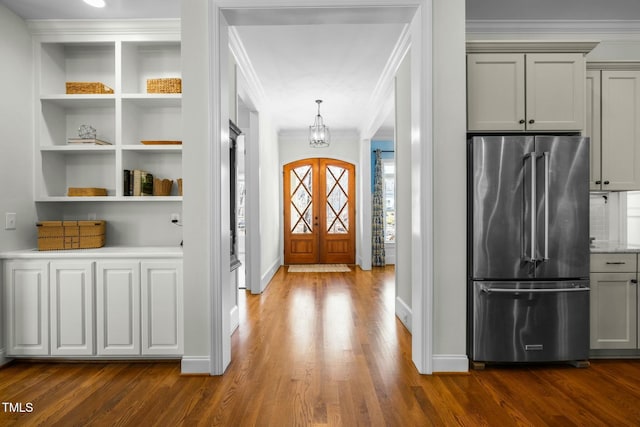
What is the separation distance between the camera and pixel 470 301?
8.94 feet

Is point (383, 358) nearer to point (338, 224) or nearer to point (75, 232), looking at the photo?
point (75, 232)

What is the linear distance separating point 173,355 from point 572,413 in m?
2.73

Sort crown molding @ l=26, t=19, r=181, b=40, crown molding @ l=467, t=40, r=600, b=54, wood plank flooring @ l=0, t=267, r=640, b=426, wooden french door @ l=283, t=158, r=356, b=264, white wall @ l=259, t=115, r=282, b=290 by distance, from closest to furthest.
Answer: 1. wood plank flooring @ l=0, t=267, r=640, b=426
2. crown molding @ l=467, t=40, r=600, b=54
3. crown molding @ l=26, t=19, r=181, b=40
4. white wall @ l=259, t=115, r=282, b=290
5. wooden french door @ l=283, t=158, r=356, b=264

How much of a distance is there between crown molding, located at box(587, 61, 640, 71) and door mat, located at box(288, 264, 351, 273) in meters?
5.25

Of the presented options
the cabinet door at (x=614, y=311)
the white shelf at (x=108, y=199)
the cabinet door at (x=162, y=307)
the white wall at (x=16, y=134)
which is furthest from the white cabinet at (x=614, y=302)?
the white wall at (x=16, y=134)

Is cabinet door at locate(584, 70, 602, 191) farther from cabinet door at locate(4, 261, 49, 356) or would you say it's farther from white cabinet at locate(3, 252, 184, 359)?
cabinet door at locate(4, 261, 49, 356)

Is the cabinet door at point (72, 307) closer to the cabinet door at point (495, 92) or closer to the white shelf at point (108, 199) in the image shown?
the white shelf at point (108, 199)

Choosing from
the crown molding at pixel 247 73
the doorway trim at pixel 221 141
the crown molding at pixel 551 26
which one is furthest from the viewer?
the crown molding at pixel 247 73

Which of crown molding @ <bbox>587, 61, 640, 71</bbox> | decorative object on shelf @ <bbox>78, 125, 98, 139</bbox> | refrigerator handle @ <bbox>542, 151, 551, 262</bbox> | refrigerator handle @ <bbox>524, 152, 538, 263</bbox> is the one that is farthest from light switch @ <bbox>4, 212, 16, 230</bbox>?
crown molding @ <bbox>587, 61, 640, 71</bbox>

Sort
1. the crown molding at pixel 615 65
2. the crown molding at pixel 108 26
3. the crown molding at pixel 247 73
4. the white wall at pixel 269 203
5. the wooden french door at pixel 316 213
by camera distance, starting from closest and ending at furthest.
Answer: the crown molding at pixel 615 65, the crown molding at pixel 108 26, the crown molding at pixel 247 73, the white wall at pixel 269 203, the wooden french door at pixel 316 213

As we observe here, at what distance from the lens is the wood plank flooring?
6.87ft

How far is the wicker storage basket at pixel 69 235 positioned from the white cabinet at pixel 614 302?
4.13 m

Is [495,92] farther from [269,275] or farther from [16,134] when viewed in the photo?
[269,275]

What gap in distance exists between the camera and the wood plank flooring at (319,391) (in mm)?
2094
